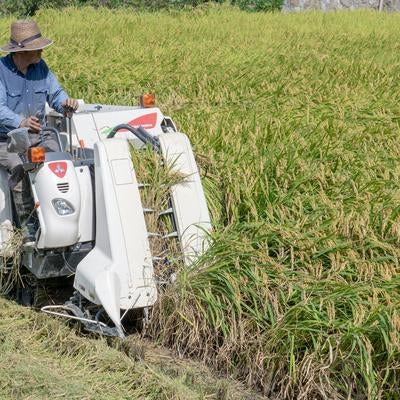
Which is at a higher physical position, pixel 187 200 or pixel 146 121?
pixel 146 121

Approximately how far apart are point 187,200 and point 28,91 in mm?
1396

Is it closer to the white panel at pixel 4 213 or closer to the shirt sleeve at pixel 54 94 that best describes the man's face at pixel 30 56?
the shirt sleeve at pixel 54 94

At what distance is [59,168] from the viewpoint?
480 centimetres

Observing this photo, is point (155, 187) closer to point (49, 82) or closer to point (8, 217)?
point (8, 217)

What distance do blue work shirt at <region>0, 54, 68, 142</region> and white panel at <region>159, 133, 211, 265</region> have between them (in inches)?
37.7

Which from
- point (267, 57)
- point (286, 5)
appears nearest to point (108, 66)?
point (267, 57)

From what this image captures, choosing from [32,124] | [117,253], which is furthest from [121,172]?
[32,124]

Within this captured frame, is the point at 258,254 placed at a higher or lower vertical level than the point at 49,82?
lower

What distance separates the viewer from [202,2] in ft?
60.2

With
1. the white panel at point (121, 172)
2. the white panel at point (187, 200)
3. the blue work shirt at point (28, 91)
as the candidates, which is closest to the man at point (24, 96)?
the blue work shirt at point (28, 91)

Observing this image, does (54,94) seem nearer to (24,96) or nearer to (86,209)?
(24,96)

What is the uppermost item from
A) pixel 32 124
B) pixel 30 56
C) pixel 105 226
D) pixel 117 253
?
pixel 30 56

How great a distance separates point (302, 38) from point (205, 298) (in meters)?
8.20

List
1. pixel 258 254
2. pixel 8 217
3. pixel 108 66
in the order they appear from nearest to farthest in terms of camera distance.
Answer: pixel 258 254 → pixel 8 217 → pixel 108 66
